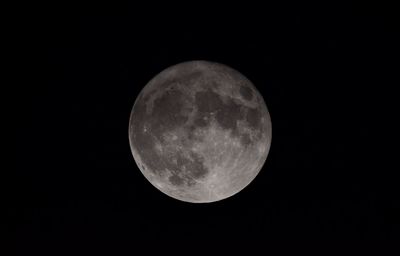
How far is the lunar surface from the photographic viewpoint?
628 cm

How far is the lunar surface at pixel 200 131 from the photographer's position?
6.28 meters

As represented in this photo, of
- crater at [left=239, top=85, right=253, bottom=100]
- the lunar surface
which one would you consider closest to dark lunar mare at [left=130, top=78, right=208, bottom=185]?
the lunar surface

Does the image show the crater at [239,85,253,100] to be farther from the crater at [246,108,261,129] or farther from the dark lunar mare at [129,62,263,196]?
the crater at [246,108,261,129]

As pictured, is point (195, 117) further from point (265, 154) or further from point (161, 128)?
point (265, 154)

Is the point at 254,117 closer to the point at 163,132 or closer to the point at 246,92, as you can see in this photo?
the point at 246,92

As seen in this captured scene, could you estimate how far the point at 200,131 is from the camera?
6.22 metres

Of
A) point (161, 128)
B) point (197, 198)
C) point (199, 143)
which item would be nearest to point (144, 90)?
point (161, 128)

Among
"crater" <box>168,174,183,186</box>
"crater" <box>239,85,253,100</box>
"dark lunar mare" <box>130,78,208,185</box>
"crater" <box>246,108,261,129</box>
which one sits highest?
"crater" <box>239,85,253,100</box>

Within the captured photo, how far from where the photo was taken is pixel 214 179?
6.62m

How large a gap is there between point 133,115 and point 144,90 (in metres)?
0.48

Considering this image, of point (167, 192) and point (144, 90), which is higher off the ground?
point (144, 90)

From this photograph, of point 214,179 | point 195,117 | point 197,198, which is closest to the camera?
point 195,117

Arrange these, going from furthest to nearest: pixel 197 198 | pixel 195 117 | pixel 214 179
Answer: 1. pixel 197 198
2. pixel 214 179
3. pixel 195 117

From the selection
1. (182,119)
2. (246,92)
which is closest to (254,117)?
(246,92)
